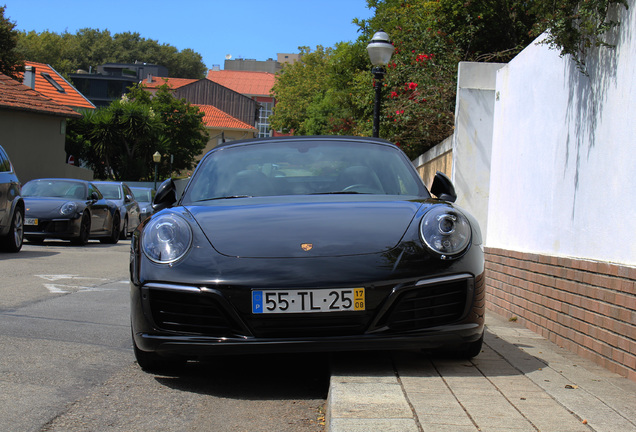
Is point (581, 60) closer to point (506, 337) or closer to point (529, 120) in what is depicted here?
point (529, 120)

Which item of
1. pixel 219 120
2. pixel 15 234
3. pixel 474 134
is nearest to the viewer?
pixel 474 134

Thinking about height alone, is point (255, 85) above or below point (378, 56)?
above

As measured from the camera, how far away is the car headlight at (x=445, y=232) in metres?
4.04

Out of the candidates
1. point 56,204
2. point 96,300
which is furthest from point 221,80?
point 96,300

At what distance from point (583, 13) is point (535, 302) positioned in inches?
90.0

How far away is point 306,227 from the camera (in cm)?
411

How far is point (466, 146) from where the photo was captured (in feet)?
35.0

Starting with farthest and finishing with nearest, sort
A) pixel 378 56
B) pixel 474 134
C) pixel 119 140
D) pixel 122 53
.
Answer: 1. pixel 122 53
2. pixel 119 140
3. pixel 378 56
4. pixel 474 134

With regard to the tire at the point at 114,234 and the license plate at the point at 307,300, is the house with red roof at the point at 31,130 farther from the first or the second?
the license plate at the point at 307,300

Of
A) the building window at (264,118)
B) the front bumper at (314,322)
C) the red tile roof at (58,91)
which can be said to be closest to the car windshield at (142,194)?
the front bumper at (314,322)

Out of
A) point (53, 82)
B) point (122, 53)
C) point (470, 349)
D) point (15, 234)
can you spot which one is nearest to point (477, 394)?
point (470, 349)

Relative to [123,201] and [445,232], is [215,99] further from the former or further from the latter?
[445,232]

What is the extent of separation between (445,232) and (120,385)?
1896mm

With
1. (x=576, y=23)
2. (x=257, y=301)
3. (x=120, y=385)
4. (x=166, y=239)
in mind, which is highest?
(x=576, y=23)
